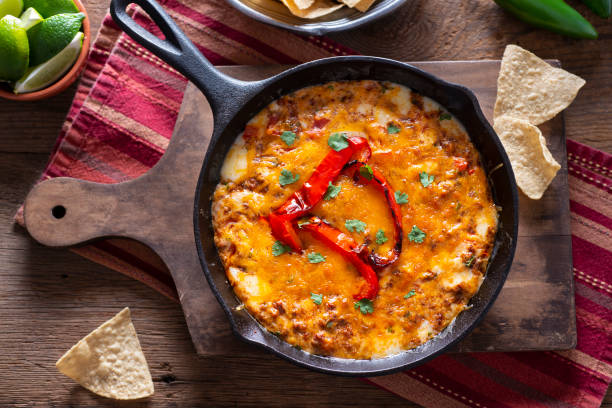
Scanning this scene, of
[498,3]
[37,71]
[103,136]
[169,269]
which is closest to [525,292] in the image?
[498,3]

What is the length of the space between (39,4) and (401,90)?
7.60ft

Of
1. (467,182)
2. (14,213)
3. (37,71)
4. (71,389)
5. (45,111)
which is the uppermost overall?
(467,182)

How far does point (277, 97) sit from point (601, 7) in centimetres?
210

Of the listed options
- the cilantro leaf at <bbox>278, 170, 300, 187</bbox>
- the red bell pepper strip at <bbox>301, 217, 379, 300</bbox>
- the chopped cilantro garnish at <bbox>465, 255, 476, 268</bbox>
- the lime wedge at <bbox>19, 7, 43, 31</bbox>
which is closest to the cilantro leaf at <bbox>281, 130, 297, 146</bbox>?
the cilantro leaf at <bbox>278, 170, 300, 187</bbox>

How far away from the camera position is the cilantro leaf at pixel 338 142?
3.05 meters

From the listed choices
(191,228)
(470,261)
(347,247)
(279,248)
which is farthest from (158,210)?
(470,261)

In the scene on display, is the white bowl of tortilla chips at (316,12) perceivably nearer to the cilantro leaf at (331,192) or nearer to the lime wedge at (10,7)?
the cilantro leaf at (331,192)

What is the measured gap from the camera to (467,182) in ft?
10.3

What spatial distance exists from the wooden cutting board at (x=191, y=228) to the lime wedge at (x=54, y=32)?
2.67 ft

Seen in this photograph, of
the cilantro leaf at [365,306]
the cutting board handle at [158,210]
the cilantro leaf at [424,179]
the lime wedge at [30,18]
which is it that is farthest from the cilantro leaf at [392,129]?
the lime wedge at [30,18]

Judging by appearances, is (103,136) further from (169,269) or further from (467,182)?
(467,182)

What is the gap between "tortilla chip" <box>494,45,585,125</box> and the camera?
11.0 feet

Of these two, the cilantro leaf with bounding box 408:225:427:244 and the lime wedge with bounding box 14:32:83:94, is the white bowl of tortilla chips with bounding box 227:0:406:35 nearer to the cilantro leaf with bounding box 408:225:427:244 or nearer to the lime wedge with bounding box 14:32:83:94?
the lime wedge with bounding box 14:32:83:94

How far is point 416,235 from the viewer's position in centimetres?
303
